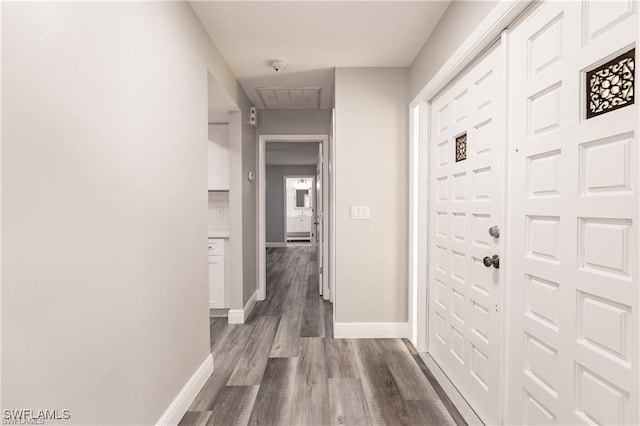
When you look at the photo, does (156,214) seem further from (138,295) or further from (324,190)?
(324,190)

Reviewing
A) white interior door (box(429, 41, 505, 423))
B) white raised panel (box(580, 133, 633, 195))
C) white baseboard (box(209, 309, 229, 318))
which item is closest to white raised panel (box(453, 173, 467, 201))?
white interior door (box(429, 41, 505, 423))

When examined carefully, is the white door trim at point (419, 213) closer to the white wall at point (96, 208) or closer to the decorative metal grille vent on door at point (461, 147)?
the decorative metal grille vent on door at point (461, 147)

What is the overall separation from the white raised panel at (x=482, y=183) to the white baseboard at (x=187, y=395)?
78.6 inches

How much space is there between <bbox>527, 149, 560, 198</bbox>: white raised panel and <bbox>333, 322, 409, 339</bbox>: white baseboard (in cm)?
190

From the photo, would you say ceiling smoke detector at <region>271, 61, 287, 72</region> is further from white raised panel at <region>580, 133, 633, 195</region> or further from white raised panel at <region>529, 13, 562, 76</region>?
white raised panel at <region>580, 133, 633, 195</region>

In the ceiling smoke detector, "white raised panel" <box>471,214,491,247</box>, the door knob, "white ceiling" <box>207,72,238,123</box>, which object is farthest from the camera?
the ceiling smoke detector

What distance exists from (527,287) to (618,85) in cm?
81

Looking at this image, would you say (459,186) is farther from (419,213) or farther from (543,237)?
(543,237)

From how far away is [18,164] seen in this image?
31.7 inches

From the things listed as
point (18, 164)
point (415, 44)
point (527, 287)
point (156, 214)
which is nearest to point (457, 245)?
point (527, 287)

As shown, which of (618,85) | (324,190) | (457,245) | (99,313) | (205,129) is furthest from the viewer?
(324,190)

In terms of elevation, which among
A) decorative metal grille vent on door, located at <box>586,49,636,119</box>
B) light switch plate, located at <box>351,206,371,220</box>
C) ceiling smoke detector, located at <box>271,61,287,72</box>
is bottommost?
light switch plate, located at <box>351,206,371,220</box>

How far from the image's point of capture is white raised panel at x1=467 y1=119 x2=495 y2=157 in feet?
5.30

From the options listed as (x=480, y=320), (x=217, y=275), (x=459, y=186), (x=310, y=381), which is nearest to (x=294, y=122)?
(x=217, y=275)
